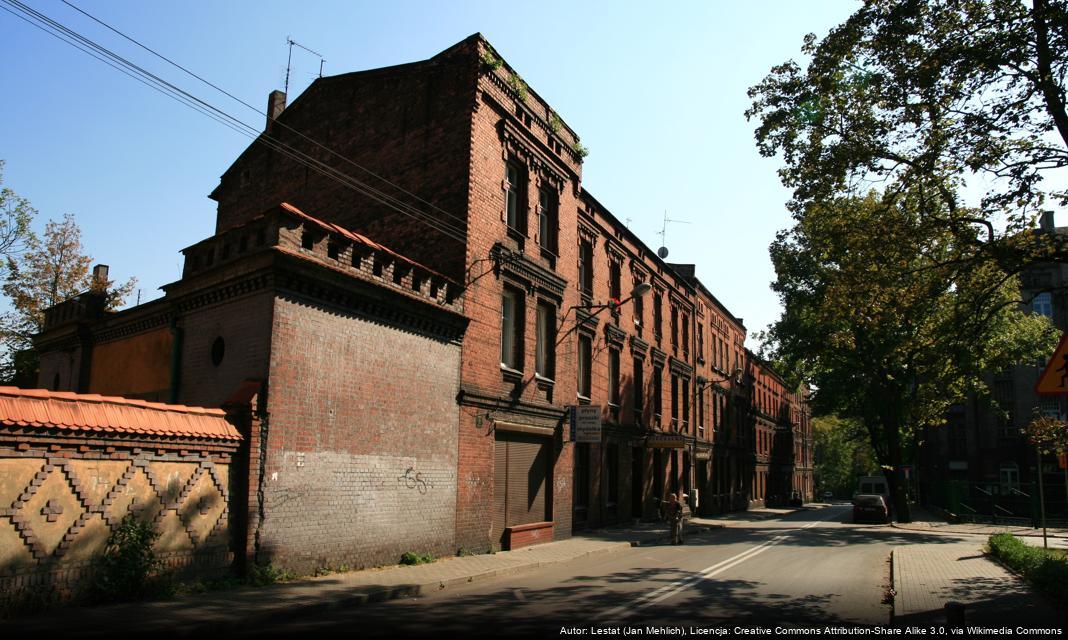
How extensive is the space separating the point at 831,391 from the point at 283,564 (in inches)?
1502

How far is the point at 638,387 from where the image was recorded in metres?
28.9

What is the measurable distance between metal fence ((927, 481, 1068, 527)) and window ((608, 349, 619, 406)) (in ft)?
65.2

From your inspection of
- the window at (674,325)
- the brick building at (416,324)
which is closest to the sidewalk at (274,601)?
the brick building at (416,324)

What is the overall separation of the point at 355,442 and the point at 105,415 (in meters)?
4.40

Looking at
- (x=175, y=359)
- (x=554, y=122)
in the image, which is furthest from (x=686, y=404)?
(x=175, y=359)

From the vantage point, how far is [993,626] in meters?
8.70

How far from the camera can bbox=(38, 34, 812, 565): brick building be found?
12.2m

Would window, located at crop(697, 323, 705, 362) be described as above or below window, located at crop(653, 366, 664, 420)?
above

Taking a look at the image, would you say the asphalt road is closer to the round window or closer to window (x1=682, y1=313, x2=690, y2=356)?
the round window

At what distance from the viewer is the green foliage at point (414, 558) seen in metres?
14.0

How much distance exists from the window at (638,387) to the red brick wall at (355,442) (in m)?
13.8

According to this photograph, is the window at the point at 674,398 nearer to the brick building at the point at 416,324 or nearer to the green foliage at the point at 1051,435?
the brick building at the point at 416,324

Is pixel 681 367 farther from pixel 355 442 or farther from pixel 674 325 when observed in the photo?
pixel 355 442

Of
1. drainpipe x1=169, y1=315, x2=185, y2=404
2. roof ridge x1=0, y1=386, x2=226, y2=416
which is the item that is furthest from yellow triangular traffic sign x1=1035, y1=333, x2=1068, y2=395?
drainpipe x1=169, y1=315, x2=185, y2=404
